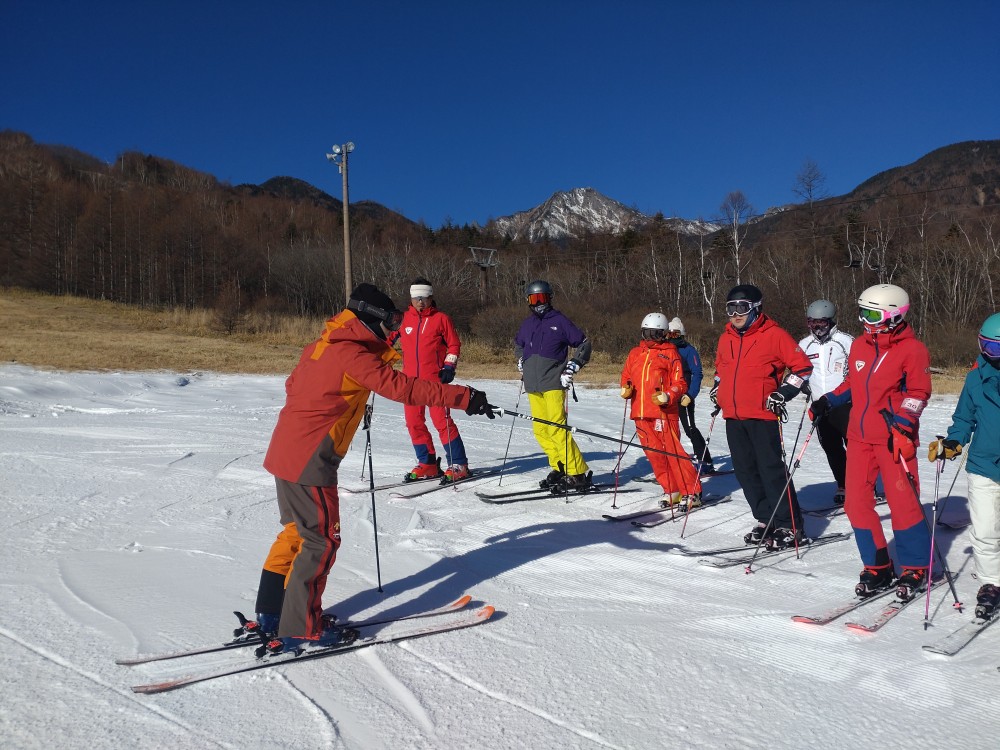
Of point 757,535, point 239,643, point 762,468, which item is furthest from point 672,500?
point 239,643

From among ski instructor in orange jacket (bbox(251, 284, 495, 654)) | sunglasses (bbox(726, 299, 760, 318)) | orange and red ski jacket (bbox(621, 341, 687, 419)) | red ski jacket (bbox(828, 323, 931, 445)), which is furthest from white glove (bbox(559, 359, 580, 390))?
ski instructor in orange jacket (bbox(251, 284, 495, 654))

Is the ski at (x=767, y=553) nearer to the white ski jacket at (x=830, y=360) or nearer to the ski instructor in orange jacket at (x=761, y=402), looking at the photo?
the ski instructor in orange jacket at (x=761, y=402)

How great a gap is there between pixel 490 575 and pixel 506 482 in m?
2.86

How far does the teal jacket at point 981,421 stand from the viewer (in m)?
3.86

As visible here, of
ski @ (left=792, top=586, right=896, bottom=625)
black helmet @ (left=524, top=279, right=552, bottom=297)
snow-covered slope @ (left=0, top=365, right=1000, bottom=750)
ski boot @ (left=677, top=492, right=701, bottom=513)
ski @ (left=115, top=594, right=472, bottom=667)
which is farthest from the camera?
black helmet @ (left=524, top=279, right=552, bottom=297)

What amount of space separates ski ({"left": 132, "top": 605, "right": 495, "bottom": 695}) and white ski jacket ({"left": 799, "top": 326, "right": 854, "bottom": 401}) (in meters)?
4.32

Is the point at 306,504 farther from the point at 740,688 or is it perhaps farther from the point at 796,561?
the point at 796,561

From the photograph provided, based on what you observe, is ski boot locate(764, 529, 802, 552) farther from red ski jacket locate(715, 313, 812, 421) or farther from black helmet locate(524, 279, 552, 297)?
black helmet locate(524, 279, 552, 297)

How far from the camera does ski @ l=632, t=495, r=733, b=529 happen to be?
6.03 m

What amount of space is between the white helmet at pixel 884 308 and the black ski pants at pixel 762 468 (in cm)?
125

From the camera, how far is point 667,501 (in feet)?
22.1

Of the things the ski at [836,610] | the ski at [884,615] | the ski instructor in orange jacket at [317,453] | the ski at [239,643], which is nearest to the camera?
the ski at [239,643]

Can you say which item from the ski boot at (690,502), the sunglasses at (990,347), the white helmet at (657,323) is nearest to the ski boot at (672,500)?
the ski boot at (690,502)

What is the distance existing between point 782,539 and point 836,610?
1.26 m
